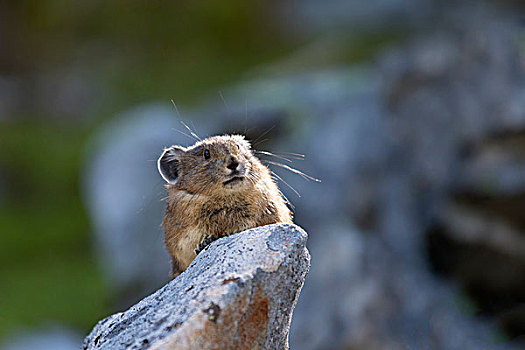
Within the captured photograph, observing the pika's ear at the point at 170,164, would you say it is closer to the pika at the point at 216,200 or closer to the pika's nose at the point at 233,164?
the pika at the point at 216,200

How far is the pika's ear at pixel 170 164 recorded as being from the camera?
217 inches

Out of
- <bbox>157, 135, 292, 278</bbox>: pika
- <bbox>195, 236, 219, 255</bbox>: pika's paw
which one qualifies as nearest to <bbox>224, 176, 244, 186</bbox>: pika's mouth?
<bbox>157, 135, 292, 278</bbox>: pika

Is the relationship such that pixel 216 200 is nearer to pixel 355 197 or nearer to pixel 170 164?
pixel 170 164

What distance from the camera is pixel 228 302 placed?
3.46 m

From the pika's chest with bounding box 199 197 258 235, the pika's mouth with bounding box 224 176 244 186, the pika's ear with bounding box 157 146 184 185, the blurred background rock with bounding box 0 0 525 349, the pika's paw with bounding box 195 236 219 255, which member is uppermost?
the pika's ear with bounding box 157 146 184 185

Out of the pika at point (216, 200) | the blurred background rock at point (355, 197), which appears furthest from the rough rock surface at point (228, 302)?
→ the blurred background rock at point (355, 197)

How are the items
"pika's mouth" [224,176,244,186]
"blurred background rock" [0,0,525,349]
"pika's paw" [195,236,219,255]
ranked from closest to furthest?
1. "pika's paw" [195,236,219,255]
2. "pika's mouth" [224,176,244,186]
3. "blurred background rock" [0,0,525,349]

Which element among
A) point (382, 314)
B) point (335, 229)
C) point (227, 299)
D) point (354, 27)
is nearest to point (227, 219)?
point (227, 299)

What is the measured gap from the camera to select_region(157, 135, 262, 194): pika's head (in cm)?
504

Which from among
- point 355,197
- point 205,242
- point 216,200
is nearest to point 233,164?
point 216,200

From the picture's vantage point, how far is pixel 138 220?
490 inches

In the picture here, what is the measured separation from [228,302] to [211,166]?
6.06ft

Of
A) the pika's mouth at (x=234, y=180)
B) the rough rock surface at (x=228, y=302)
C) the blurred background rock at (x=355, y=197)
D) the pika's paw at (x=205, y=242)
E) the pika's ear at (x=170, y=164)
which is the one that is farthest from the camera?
the blurred background rock at (x=355, y=197)

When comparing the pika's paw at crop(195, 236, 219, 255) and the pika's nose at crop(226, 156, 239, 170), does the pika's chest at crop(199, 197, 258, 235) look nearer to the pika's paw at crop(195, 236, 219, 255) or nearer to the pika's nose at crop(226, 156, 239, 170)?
the pika's paw at crop(195, 236, 219, 255)
